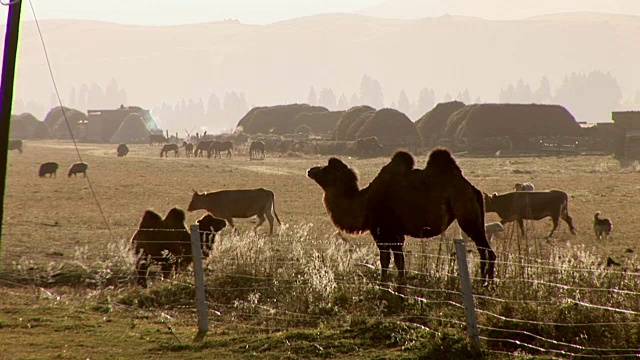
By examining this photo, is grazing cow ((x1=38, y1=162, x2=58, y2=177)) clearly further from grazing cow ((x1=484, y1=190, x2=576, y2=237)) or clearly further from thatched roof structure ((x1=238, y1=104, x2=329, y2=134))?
thatched roof structure ((x1=238, y1=104, x2=329, y2=134))

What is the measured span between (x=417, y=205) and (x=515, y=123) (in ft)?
200

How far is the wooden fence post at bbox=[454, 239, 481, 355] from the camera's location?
26.5 feet

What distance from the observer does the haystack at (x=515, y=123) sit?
6994 centimetres

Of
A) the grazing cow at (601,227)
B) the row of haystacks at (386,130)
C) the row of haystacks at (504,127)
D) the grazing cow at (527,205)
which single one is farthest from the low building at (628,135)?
the grazing cow at (601,227)

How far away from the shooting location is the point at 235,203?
21.3 metres

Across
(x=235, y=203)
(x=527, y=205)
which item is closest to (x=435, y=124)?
(x=235, y=203)

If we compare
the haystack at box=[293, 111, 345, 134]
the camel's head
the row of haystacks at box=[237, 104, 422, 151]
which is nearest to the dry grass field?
the camel's head

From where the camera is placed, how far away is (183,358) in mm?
9055

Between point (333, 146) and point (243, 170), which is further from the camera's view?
point (333, 146)

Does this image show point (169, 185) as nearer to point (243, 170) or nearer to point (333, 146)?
point (243, 170)

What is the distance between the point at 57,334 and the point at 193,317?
1.93 metres

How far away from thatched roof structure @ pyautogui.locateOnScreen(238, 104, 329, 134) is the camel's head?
275 feet

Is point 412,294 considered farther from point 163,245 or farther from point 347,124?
point 347,124

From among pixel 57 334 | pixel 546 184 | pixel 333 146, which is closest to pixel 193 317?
pixel 57 334
